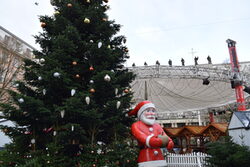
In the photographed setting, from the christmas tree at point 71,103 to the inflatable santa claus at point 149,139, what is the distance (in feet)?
1.23

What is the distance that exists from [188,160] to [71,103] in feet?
19.9

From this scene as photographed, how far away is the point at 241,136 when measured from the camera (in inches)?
223

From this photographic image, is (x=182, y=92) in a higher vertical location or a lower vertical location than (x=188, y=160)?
higher

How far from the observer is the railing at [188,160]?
7552 mm

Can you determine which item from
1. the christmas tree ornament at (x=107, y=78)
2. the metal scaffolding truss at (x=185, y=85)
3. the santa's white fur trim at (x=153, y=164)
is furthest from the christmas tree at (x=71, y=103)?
the metal scaffolding truss at (x=185, y=85)

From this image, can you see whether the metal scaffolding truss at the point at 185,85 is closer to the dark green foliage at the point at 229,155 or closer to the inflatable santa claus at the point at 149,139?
the inflatable santa claus at the point at 149,139

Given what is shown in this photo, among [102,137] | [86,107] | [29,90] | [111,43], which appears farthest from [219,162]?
[29,90]

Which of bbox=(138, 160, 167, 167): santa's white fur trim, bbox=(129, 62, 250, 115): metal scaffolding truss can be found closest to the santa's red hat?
bbox=(138, 160, 167, 167): santa's white fur trim

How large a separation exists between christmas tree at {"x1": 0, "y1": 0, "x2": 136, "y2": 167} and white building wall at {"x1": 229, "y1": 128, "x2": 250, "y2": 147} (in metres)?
3.36

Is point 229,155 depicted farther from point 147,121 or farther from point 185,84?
point 185,84

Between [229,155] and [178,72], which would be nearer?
[229,155]

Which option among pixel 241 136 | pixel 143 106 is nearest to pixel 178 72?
pixel 241 136

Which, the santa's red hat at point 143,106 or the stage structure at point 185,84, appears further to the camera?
the stage structure at point 185,84

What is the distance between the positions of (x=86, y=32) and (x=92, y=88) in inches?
93.2
